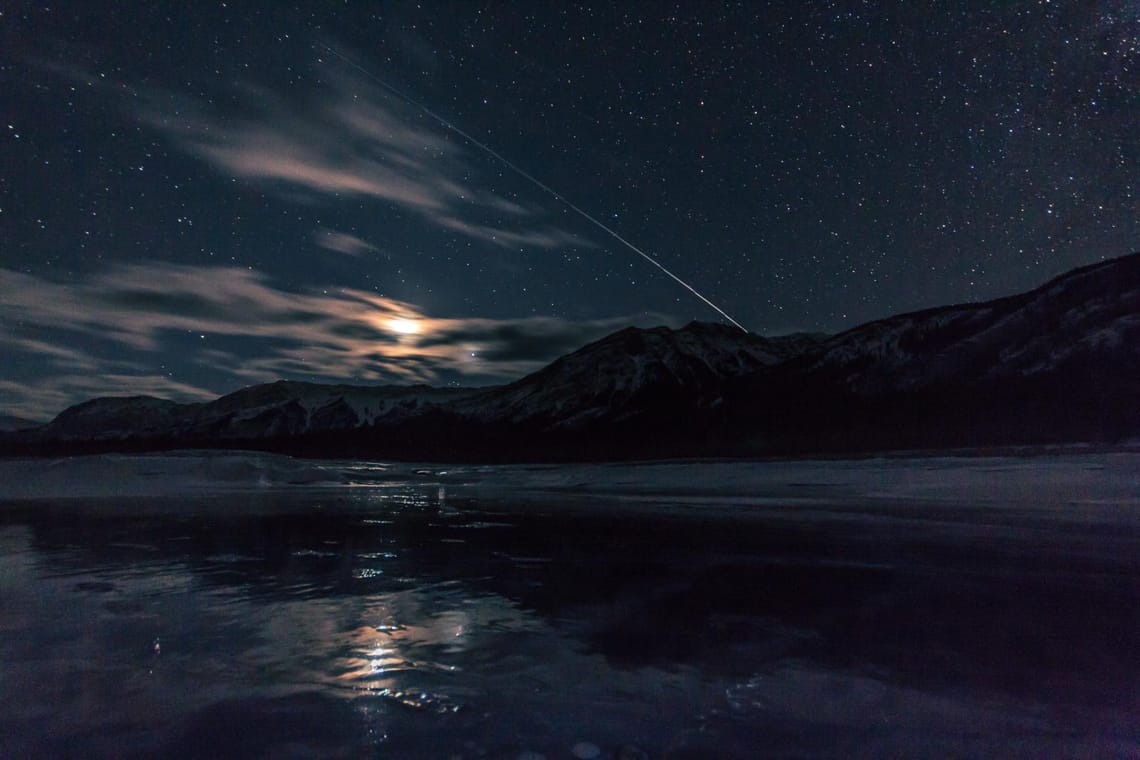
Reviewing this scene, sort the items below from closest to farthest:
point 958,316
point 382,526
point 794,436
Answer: point 382,526, point 794,436, point 958,316

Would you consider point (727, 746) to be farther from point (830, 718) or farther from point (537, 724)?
point (537, 724)

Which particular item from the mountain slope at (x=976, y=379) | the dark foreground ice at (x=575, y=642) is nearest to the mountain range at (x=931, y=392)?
the mountain slope at (x=976, y=379)

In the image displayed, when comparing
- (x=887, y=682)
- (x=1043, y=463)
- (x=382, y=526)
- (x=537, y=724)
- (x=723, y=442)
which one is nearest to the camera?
(x=537, y=724)

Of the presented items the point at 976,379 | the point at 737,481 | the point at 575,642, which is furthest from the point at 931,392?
the point at 575,642

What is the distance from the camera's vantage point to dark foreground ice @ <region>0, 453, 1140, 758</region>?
478 centimetres

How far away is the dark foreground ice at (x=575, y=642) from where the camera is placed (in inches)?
188

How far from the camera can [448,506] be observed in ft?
90.5

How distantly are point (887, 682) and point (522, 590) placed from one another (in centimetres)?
538

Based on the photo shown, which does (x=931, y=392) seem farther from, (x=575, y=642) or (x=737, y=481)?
(x=575, y=642)

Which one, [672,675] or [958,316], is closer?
[672,675]

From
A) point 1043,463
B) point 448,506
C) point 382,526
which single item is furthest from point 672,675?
point 1043,463

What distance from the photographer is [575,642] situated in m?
7.18

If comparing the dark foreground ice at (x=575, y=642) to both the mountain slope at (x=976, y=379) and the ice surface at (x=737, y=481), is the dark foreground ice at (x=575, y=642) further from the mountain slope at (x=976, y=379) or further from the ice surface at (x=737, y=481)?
the mountain slope at (x=976, y=379)

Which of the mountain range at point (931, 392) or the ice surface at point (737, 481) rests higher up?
the mountain range at point (931, 392)
